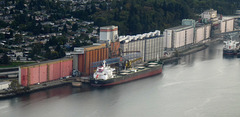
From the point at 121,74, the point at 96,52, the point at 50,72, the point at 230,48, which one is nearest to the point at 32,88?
the point at 50,72

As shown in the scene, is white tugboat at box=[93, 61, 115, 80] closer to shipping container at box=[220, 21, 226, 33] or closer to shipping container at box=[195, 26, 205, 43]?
shipping container at box=[195, 26, 205, 43]

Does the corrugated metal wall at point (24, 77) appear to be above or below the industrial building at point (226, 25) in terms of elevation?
below

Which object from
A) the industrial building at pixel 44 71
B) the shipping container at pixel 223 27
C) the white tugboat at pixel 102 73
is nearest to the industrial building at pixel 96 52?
the industrial building at pixel 44 71

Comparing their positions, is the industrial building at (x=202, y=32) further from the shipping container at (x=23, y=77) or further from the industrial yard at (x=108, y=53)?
the shipping container at (x=23, y=77)

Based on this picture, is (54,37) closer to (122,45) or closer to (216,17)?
(122,45)

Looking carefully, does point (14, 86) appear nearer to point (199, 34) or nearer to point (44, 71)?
point (44, 71)

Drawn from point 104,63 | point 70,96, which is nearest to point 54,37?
point 104,63

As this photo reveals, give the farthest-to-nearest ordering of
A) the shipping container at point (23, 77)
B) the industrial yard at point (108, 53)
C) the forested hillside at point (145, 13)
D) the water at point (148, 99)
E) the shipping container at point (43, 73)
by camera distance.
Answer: the forested hillside at point (145, 13)
the shipping container at point (43, 73)
the industrial yard at point (108, 53)
the shipping container at point (23, 77)
the water at point (148, 99)
